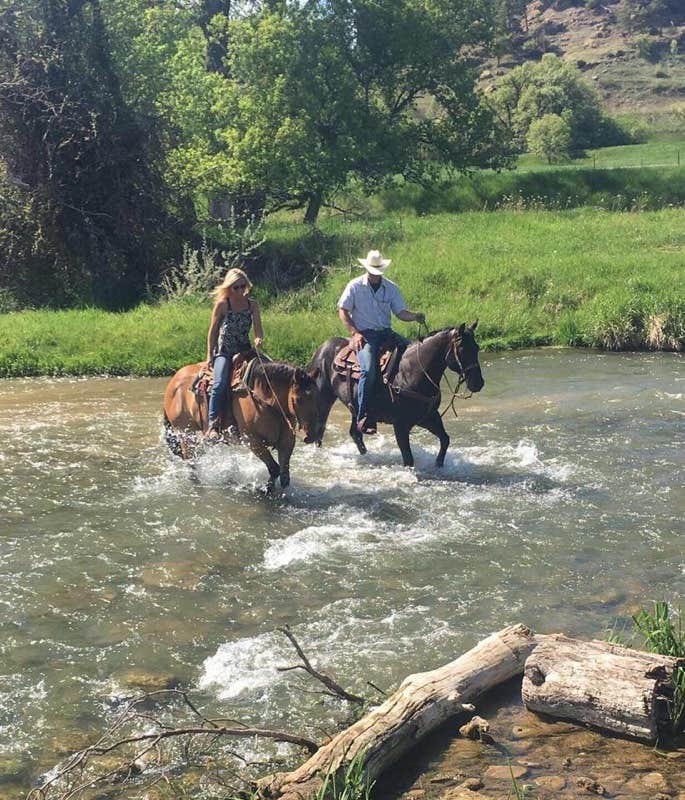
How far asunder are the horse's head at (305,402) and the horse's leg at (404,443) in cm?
192

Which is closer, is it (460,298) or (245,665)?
(245,665)

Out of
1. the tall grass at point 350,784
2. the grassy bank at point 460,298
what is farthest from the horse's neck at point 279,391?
the grassy bank at point 460,298

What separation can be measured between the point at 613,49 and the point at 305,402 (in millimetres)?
105400

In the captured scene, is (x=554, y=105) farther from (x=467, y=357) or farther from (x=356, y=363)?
(x=467, y=357)

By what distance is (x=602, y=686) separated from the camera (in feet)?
17.5

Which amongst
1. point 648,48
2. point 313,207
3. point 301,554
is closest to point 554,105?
point 648,48

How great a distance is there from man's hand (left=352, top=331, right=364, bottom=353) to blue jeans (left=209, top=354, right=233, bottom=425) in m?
1.82

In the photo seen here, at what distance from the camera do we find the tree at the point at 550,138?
55438 millimetres

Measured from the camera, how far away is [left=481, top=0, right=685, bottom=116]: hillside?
85938 millimetres

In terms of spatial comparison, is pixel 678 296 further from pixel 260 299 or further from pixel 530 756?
pixel 530 756

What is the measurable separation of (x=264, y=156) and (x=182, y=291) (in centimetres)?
668

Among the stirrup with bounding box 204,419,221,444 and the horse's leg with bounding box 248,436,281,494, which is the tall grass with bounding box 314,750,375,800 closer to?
the horse's leg with bounding box 248,436,281,494

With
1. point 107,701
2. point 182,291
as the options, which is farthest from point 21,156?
point 107,701

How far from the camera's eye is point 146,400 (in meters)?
15.8
